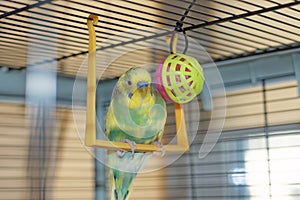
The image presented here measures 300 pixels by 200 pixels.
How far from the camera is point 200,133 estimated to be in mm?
2590

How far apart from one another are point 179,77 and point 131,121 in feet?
0.67

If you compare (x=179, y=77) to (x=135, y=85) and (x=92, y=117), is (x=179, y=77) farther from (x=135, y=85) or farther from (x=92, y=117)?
(x=92, y=117)

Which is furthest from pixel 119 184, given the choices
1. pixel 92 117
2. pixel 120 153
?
pixel 92 117

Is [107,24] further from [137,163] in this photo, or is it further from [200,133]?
[200,133]

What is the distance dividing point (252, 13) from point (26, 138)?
1.09m

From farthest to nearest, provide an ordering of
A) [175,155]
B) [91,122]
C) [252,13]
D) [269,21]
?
1. [269,21]
2. [252,13]
3. [175,155]
4. [91,122]

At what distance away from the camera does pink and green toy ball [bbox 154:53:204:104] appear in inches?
59.1

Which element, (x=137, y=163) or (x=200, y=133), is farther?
(x=200, y=133)

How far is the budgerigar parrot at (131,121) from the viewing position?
5.16 feet

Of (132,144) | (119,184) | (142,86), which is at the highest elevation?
(142,86)

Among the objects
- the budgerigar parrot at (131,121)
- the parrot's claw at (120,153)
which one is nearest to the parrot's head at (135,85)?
the budgerigar parrot at (131,121)

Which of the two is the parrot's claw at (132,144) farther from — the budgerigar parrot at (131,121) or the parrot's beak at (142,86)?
the parrot's beak at (142,86)

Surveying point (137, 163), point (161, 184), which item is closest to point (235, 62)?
point (161, 184)

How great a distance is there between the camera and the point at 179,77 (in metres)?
1.50
